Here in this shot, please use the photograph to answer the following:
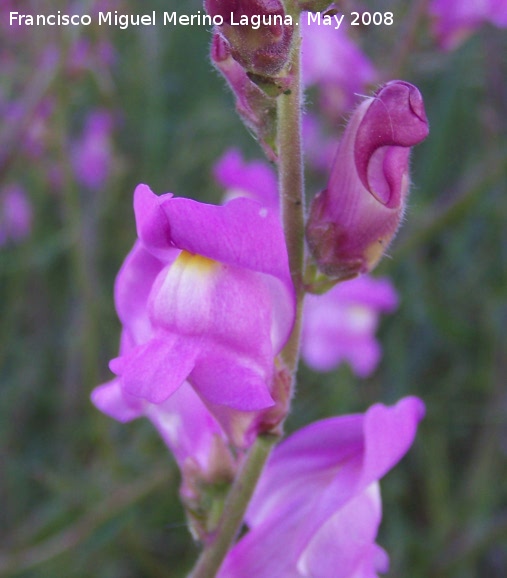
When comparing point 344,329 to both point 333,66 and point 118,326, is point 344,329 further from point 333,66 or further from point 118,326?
point 118,326

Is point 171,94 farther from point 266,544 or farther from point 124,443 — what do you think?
point 266,544

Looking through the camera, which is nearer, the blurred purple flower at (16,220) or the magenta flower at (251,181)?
the magenta flower at (251,181)

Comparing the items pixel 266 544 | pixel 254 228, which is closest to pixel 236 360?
pixel 254 228

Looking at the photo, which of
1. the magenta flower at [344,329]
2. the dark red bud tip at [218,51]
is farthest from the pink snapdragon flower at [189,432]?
the magenta flower at [344,329]

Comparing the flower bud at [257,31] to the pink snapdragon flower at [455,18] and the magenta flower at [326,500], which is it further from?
the pink snapdragon flower at [455,18]

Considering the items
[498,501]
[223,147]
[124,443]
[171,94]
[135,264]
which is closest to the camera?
[135,264]

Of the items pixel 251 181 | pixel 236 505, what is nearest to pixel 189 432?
pixel 236 505
